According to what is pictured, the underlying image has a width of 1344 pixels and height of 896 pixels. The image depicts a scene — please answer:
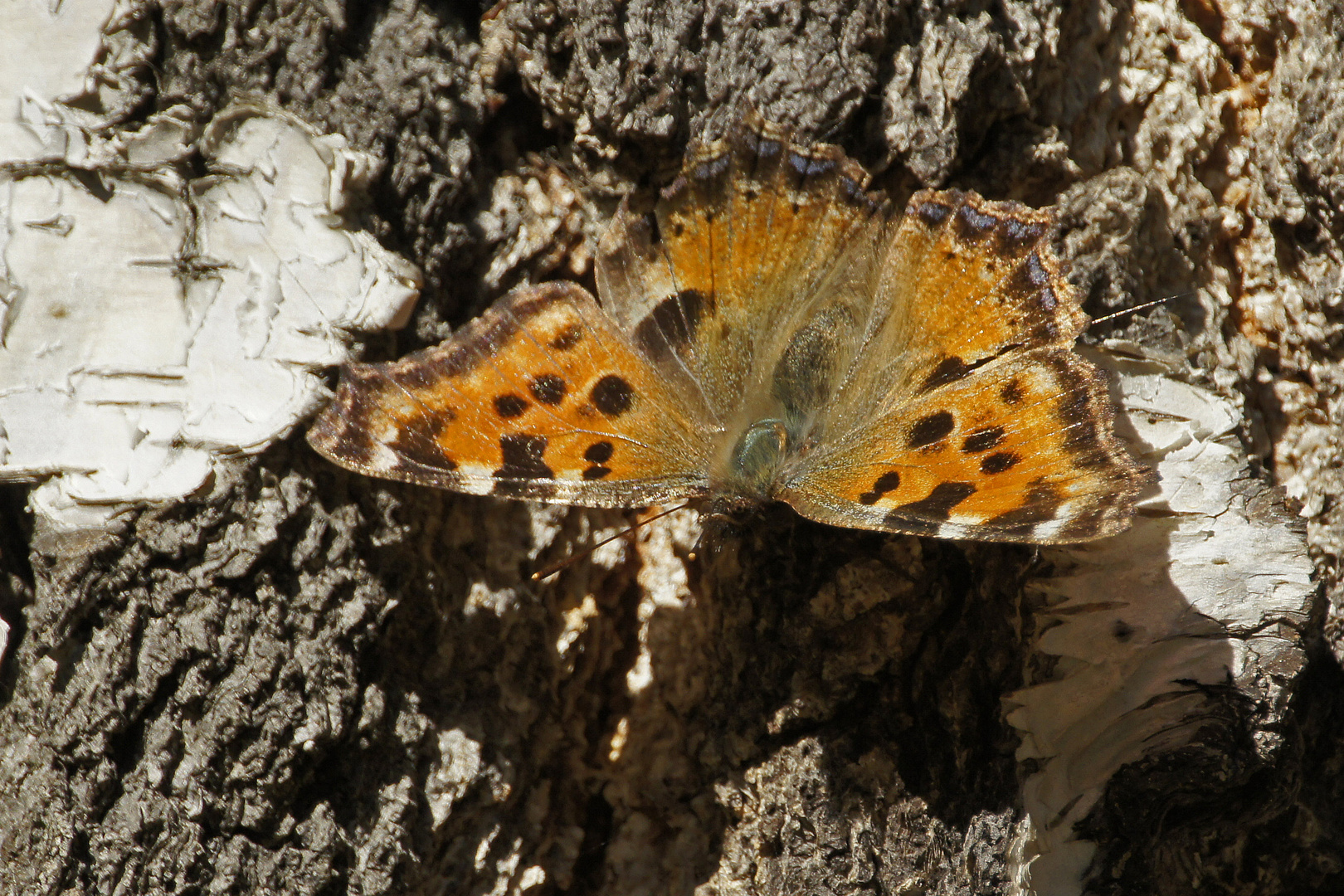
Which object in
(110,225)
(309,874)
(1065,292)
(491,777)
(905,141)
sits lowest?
(309,874)

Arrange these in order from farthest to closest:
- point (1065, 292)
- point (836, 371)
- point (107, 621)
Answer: point (836, 371) < point (1065, 292) < point (107, 621)

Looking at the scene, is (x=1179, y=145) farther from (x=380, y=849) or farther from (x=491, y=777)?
(x=380, y=849)

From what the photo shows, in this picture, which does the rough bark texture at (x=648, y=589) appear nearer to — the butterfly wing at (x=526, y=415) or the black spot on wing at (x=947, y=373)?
the butterfly wing at (x=526, y=415)

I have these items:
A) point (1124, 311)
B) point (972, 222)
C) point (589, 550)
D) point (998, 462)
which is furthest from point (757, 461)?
point (1124, 311)

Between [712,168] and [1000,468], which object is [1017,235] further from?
[712,168]

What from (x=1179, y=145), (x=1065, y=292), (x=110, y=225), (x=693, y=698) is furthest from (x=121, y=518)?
(x=1179, y=145)

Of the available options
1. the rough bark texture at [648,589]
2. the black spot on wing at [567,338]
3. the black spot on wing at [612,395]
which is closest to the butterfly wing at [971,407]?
the rough bark texture at [648,589]
